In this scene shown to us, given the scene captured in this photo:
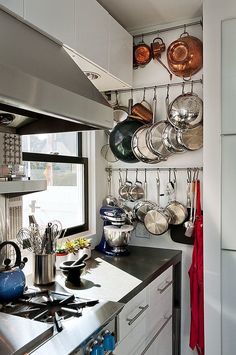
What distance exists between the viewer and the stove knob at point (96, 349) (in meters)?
1.19

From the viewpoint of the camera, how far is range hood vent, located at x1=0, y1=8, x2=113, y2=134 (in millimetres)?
1011

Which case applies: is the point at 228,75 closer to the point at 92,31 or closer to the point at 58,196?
the point at 92,31

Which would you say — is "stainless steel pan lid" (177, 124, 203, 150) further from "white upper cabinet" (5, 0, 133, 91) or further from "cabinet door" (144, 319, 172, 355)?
"cabinet door" (144, 319, 172, 355)

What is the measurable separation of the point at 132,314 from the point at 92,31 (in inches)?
58.6

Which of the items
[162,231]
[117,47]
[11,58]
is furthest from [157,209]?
[11,58]

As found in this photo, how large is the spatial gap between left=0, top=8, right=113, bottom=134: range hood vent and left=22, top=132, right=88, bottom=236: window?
0.38m

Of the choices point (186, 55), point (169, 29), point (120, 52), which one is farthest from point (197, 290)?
point (169, 29)

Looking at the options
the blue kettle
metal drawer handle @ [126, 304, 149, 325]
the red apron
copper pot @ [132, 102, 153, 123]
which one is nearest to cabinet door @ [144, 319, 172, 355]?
the red apron

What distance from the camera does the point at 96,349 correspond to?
120 centimetres

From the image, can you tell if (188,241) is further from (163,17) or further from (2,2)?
(2,2)

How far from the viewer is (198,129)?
2152mm

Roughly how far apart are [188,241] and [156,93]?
1054 millimetres

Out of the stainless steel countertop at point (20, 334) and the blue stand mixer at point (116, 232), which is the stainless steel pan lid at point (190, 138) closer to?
the blue stand mixer at point (116, 232)

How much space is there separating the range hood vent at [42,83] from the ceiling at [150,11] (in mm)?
717
